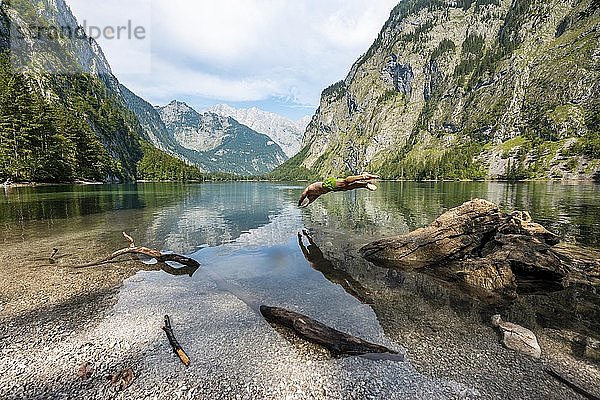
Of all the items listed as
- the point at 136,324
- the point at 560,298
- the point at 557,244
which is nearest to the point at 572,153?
the point at 557,244

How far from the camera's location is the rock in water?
10823mm

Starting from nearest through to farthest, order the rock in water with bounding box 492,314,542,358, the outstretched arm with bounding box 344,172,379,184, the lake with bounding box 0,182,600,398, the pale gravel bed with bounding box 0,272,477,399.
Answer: the pale gravel bed with bounding box 0,272,477,399, the lake with bounding box 0,182,600,398, the rock in water with bounding box 492,314,542,358, the outstretched arm with bounding box 344,172,379,184

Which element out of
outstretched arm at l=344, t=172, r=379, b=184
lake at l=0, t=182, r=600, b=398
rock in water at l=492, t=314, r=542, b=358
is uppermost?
outstretched arm at l=344, t=172, r=379, b=184

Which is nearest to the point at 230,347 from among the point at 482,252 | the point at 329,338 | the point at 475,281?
the point at 329,338

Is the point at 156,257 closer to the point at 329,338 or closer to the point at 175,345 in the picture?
the point at 175,345

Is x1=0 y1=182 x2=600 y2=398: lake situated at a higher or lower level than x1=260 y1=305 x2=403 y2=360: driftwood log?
lower

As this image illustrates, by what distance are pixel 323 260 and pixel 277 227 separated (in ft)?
52.1

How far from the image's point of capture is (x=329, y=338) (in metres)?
11.1

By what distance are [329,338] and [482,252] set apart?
50.6 feet

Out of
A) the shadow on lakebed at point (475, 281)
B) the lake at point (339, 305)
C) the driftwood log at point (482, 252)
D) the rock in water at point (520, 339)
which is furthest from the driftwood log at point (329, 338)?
the driftwood log at point (482, 252)

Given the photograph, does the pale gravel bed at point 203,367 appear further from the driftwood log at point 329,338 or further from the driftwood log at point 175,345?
the driftwood log at point 329,338

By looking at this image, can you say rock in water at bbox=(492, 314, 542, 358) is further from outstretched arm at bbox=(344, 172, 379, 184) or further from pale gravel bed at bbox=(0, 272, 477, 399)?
outstretched arm at bbox=(344, 172, 379, 184)

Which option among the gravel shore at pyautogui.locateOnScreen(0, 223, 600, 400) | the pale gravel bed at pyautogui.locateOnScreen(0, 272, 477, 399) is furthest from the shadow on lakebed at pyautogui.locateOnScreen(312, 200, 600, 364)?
the pale gravel bed at pyautogui.locateOnScreen(0, 272, 477, 399)

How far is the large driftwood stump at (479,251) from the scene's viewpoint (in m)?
18.1
